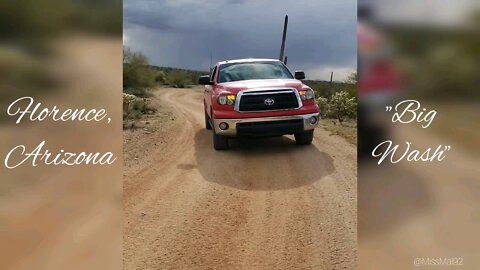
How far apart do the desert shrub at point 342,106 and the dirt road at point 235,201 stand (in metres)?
0.15

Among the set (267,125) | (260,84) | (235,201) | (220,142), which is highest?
(260,84)

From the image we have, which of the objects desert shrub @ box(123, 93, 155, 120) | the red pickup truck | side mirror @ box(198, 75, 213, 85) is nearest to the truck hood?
the red pickup truck

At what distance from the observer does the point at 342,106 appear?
2.90m

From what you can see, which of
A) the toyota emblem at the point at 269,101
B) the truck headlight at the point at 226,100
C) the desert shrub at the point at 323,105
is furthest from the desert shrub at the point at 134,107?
the desert shrub at the point at 323,105

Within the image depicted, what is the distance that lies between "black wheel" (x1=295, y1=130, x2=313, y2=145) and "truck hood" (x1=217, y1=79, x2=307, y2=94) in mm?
301

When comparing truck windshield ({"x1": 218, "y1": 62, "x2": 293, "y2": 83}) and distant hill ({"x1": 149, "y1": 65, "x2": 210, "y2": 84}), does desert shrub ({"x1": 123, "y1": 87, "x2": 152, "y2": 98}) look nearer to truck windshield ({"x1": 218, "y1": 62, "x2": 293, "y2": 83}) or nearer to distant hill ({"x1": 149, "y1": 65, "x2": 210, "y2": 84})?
distant hill ({"x1": 149, "y1": 65, "x2": 210, "y2": 84})

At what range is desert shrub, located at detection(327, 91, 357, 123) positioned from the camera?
2.88 metres

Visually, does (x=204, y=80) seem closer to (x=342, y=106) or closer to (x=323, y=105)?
(x=323, y=105)

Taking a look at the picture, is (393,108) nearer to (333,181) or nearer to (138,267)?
(333,181)

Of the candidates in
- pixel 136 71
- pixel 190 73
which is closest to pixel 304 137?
pixel 190 73

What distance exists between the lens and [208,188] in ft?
9.37

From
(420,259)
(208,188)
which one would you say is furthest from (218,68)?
(420,259)

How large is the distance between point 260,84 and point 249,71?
14 cm

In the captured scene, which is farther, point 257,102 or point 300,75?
point 300,75
